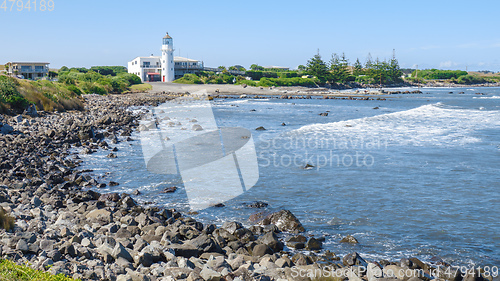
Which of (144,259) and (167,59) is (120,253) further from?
(167,59)

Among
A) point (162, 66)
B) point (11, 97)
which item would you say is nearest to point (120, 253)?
point (11, 97)

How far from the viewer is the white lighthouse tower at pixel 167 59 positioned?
100 meters

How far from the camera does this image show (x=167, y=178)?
16.8 m

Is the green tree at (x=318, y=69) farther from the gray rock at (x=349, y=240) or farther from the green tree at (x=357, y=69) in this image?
the gray rock at (x=349, y=240)

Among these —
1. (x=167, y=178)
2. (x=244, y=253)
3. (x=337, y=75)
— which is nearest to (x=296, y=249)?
(x=244, y=253)

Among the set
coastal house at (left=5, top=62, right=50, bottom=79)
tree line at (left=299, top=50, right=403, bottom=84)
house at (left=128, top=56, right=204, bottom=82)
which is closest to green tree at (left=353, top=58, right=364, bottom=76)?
tree line at (left=299, top=50, right=403, bottom=84)

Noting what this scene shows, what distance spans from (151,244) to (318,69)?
127181mm

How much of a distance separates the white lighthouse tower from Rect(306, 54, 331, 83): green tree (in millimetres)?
47507

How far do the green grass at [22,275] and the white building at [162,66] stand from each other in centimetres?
9802

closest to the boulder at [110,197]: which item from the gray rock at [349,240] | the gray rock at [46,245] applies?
the gray rock at [46,245]

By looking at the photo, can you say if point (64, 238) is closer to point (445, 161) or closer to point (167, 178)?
point (167, 178)

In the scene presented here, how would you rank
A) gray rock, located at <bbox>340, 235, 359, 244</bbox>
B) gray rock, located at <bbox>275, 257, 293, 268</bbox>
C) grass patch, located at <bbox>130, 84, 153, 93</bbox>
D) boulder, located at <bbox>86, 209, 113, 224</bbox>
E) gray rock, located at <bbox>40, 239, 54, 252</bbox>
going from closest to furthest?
gray rock, located at <bbox>40, 239, 54, 252</bbox> < gray rock, located at <bbox>275, 257, 293, 268</bbox> < gray rock, located at <bbox>340, 235, 359, 244</bbox> < boulder, located at <bbox>86, 209, 113, 224</bbox> < grass patch, located at <bbox>130, 84, 153, 93</bbox>

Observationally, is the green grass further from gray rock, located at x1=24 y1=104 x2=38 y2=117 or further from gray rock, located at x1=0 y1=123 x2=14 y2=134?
gray rock, located at x1=24 y1=104 x2=38 y2=117

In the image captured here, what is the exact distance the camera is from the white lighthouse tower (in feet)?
330
